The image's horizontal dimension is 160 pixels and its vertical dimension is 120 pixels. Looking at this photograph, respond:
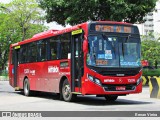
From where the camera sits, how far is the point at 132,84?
15125 millimetres

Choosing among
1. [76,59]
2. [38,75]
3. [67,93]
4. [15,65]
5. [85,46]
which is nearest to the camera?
[85,46]

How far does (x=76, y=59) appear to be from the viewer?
15.4 meters

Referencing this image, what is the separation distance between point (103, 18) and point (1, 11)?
143ft

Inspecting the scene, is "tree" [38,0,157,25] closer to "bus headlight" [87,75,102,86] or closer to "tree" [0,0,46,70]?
"bus headlight" [87,75,102,86]

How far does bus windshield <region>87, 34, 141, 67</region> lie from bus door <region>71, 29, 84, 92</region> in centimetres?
58

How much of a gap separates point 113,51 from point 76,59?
1.55m

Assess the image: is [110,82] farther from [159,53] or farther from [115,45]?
[159,53]

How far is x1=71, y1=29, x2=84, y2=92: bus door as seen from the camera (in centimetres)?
1502

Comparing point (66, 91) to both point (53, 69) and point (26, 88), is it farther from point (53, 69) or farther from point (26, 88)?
point (26, 88)

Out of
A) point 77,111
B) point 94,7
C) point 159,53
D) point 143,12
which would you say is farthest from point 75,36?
point 159,53

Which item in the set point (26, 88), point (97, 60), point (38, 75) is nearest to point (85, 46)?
point (97, 60)

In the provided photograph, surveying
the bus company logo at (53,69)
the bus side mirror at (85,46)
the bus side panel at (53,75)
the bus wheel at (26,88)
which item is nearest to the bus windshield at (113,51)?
the bus side mirror at (85,46)

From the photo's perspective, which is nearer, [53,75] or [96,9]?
[53,75]

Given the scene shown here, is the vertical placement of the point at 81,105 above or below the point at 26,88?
below
